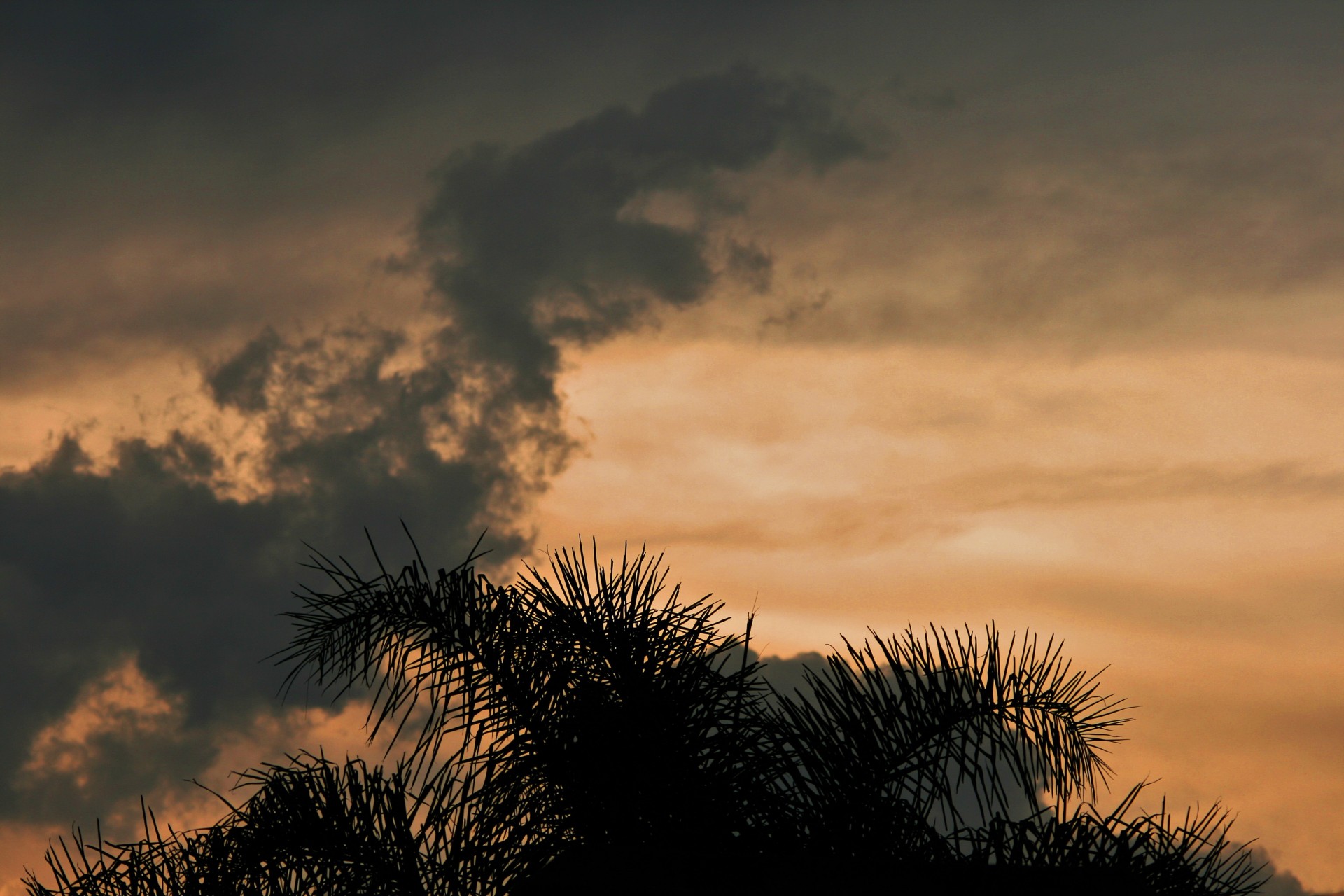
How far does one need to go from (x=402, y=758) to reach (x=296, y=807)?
21.6 inches

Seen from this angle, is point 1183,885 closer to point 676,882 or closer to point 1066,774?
point 1066,774

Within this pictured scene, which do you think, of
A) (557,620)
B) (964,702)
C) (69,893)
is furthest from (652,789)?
(69,893)

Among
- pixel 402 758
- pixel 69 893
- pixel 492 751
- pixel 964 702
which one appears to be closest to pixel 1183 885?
pixel 964 702

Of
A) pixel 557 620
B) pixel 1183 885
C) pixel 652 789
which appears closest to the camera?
pixel 1183 885

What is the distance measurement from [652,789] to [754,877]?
685mm

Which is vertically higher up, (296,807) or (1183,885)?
(296,807)

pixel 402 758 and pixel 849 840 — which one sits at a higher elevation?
pixel 402 758

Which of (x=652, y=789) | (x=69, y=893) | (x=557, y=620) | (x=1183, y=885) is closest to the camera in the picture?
(x=1183, y=885)

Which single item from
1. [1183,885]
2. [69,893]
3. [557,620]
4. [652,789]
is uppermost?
[557,620]

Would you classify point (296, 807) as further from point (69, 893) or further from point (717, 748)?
point (717, 748)

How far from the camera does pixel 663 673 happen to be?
573cm

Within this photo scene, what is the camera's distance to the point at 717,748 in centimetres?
529

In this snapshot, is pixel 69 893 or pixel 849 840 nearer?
pixel 849 840

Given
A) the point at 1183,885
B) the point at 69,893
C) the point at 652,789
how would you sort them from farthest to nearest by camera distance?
the point at 69,893
the point at 652,789
the point at 1183,885
